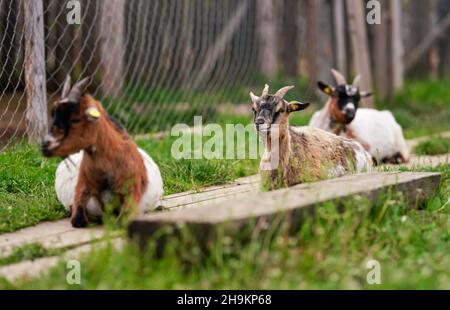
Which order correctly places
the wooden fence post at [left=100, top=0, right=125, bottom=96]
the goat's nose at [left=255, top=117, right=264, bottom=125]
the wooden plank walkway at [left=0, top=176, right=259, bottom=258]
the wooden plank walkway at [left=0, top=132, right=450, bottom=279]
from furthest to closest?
the wooden fence post at [left=100, top=0, right=125, bottom=96], the goat's nose at [left=255, top=117, right=264, bottom=125], the wooden plank walkway at [left=0, top=176, right=259, bottom=258], the wooden plank walkway at [left=0, top=132, right=450, bottom=279]

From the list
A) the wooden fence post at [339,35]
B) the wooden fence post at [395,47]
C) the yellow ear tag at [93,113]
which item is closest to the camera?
the yellow ear tag at [93,113]

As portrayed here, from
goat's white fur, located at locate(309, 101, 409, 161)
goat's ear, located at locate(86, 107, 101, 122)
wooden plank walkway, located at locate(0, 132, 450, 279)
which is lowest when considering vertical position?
goat's white fur, located at locate(309, 101, 409, 161)

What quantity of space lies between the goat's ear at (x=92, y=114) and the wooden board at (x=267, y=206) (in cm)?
82

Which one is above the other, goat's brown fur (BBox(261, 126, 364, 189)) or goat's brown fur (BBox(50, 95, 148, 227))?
goat's brown fur (BBox(50, 95, 148, 227))

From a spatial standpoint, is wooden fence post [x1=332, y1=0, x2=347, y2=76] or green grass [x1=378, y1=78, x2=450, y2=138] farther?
wooden fence post [x1=332, y1=0, x2=347, y2=76]

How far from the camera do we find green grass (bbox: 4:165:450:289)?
14.4ft

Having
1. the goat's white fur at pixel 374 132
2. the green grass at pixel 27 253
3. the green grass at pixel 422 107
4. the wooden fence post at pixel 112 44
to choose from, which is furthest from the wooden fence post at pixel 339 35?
the green grass at pixel 27 253

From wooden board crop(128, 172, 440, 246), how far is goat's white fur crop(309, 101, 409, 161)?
10.2ft

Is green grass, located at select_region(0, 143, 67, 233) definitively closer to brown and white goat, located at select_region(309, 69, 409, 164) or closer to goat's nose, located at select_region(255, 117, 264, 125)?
goat's nose, located at select_region(255, 117, 264, 125)

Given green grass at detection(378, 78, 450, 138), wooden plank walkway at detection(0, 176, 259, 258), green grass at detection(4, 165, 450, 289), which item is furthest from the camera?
green grass at detection(378, 78, 450, 138)

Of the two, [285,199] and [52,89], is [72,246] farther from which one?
[52,89]

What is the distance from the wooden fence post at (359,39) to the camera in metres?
12.7

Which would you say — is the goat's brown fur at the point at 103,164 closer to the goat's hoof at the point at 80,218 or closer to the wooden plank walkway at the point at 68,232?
the goat's hoof at the point at 80,218

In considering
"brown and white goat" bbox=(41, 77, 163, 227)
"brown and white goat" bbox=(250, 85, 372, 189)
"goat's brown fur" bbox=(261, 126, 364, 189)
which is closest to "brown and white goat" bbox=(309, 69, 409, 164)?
→ "goat's brown fur" bbox=(261, 126, 364, 189)
